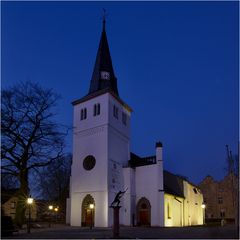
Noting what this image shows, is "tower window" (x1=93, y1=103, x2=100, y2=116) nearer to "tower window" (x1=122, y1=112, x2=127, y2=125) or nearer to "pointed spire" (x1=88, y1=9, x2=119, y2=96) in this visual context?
"pointed spire" (x1=88, y1=9, x2=119, y2=96)

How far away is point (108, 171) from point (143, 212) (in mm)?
6298

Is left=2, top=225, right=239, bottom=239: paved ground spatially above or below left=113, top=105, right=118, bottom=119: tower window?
below

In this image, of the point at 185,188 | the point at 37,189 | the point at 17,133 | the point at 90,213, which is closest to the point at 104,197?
the point at 90,213

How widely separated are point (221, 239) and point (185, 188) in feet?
112

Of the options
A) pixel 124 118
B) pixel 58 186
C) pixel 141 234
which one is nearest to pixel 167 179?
pixel 124 118

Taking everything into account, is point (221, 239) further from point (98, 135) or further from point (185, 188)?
point (185, 188)

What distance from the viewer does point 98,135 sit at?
43156 mm

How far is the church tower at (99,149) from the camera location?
40781mm

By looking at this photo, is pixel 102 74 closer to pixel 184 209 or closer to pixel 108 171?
pixel 108 171

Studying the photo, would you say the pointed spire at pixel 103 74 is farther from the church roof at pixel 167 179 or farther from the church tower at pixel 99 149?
the church roof at pixel 167 179

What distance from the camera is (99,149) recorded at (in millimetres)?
42500

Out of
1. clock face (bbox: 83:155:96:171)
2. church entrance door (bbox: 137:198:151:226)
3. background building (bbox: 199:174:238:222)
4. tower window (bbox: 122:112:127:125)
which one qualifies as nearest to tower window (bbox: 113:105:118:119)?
tower window (bbox: 122:112:127:125)

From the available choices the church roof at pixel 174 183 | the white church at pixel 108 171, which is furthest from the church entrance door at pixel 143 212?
the church roof at pixel 174 183

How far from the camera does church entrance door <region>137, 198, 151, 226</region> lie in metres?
41.4
